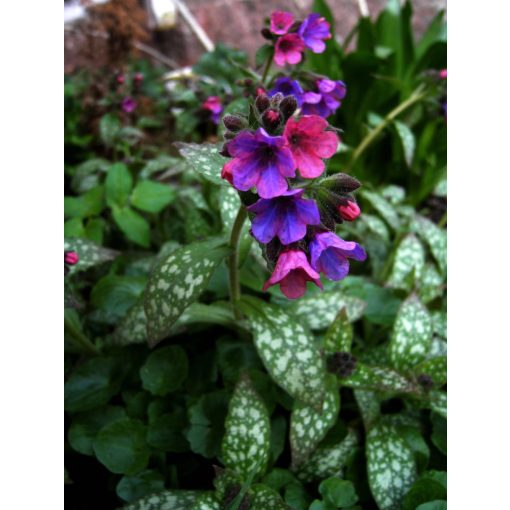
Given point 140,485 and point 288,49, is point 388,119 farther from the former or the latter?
point 140,485

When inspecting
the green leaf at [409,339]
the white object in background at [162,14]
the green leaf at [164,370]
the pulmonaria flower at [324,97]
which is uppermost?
the white object in background at [162,14]

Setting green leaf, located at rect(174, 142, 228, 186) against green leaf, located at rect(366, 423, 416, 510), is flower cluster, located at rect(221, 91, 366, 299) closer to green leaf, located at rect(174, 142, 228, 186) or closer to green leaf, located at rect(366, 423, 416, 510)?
green leaf, located at rect(174, 142, 228, 186)

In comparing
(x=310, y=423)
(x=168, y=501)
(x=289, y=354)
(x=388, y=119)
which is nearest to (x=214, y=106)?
(x=388, y=119)

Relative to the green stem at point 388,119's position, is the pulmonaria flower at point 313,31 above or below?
above

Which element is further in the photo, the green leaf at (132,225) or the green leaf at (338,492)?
the green leaf at (132,225)

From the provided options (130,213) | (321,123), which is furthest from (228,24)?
(321,123)

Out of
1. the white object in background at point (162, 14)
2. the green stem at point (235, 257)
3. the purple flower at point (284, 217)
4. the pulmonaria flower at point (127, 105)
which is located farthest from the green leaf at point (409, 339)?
the white object in background at point (162, 14)

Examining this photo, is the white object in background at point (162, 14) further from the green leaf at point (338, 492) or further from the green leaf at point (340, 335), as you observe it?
the green leaf at point (338, 492)
